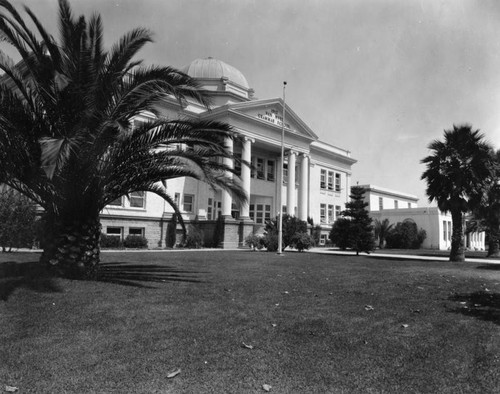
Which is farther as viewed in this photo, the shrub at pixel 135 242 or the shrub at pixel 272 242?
the shrub at pixel 135 242

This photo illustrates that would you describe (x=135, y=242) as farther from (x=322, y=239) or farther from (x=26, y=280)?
(x=322, y=239)

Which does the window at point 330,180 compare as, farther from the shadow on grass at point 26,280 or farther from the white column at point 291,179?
the shadow on grass at point 26,280

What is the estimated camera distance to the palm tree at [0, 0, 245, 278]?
27.3 feet

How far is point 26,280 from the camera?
827 cm

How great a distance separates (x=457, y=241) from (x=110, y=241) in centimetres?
1911

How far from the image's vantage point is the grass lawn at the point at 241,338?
3848 mm

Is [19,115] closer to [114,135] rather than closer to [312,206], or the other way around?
[114,135]

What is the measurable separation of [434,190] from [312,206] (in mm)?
20671

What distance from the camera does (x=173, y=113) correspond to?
2905cm

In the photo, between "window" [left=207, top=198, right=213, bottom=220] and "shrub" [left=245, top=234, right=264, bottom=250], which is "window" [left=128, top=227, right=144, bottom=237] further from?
"shrub" [left=245, top=234, right=264, bottom=250]

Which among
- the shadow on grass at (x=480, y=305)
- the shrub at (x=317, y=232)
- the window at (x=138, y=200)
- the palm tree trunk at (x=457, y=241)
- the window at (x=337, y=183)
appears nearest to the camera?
the shadow on grass at (x=480, y=305)

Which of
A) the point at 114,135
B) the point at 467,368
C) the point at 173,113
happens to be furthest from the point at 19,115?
the point at 173,113

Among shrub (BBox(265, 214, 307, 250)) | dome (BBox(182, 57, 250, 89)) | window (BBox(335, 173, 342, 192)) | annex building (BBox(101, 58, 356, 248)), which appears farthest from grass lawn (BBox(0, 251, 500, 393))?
window (BBox(335, 173, 342, 192))

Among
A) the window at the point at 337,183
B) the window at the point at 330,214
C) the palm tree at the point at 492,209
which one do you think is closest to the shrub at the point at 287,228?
the palm tree at the point at 492,209
